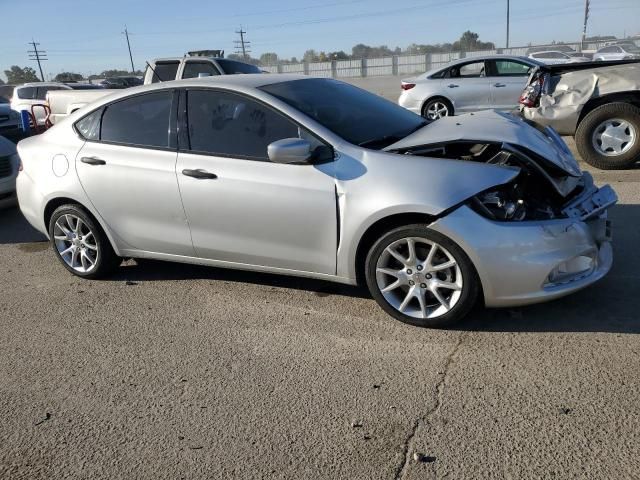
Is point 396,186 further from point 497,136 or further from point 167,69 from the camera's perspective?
point 167,69

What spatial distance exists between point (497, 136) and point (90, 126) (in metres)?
3.24

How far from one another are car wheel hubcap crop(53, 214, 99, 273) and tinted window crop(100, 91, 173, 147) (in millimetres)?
808

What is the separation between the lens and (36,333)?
405cm

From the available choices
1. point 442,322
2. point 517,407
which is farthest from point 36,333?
point 517,407

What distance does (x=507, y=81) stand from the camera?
11867 mm

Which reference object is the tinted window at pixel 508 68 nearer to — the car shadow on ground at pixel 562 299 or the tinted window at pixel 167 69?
the tinted window at pixel 167 69

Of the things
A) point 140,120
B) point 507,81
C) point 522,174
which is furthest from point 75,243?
point 507,81

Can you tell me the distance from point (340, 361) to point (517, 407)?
1.03 metres

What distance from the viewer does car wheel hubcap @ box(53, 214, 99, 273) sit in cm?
480

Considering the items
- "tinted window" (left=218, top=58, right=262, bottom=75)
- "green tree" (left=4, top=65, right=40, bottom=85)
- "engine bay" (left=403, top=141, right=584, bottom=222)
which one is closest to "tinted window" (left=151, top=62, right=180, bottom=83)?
"tinted window" (left=218, top=58, right=262, bottom=75)

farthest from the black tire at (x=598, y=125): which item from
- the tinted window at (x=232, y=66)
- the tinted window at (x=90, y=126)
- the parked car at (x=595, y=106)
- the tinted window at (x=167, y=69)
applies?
the tinted window at (x=167, y=69)

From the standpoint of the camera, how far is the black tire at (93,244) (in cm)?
471

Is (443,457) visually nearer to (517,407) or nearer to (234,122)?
(517,407)

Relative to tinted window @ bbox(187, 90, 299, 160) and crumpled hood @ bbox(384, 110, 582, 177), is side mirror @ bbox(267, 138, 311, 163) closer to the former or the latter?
tinted window @ bbox(187, 90, 299, 160)
